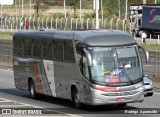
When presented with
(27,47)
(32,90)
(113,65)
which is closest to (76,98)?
(113,65)

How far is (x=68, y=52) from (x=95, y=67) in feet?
6.29

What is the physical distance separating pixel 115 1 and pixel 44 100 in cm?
7288

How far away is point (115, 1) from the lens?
314ft

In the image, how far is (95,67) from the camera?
19.3 m

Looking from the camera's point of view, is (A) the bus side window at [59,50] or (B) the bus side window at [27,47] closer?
(A) the bus side window at [59,50]

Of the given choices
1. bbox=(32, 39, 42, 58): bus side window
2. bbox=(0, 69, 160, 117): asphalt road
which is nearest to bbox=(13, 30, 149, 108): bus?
bbox=(0, 69, 160, 117): asphalt road

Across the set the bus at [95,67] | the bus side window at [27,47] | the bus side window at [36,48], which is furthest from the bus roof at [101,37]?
the bus side window at [27,47]

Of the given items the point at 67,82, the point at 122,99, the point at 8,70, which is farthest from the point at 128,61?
the point at 8,70

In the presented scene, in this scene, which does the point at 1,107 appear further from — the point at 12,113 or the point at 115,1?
the point at 115,1

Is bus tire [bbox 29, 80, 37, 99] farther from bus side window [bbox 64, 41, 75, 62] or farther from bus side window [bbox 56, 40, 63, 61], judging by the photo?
bus side window [bbox 64, 41, 75, 62]

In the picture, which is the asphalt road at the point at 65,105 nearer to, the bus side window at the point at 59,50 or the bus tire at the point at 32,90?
the bus tire at the point at 32,90

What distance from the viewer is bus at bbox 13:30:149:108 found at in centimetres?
1919

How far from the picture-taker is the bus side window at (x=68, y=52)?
2063cm

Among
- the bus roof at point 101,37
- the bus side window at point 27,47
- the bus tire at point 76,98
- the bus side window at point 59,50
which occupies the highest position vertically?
the bus roof at point 101,37
